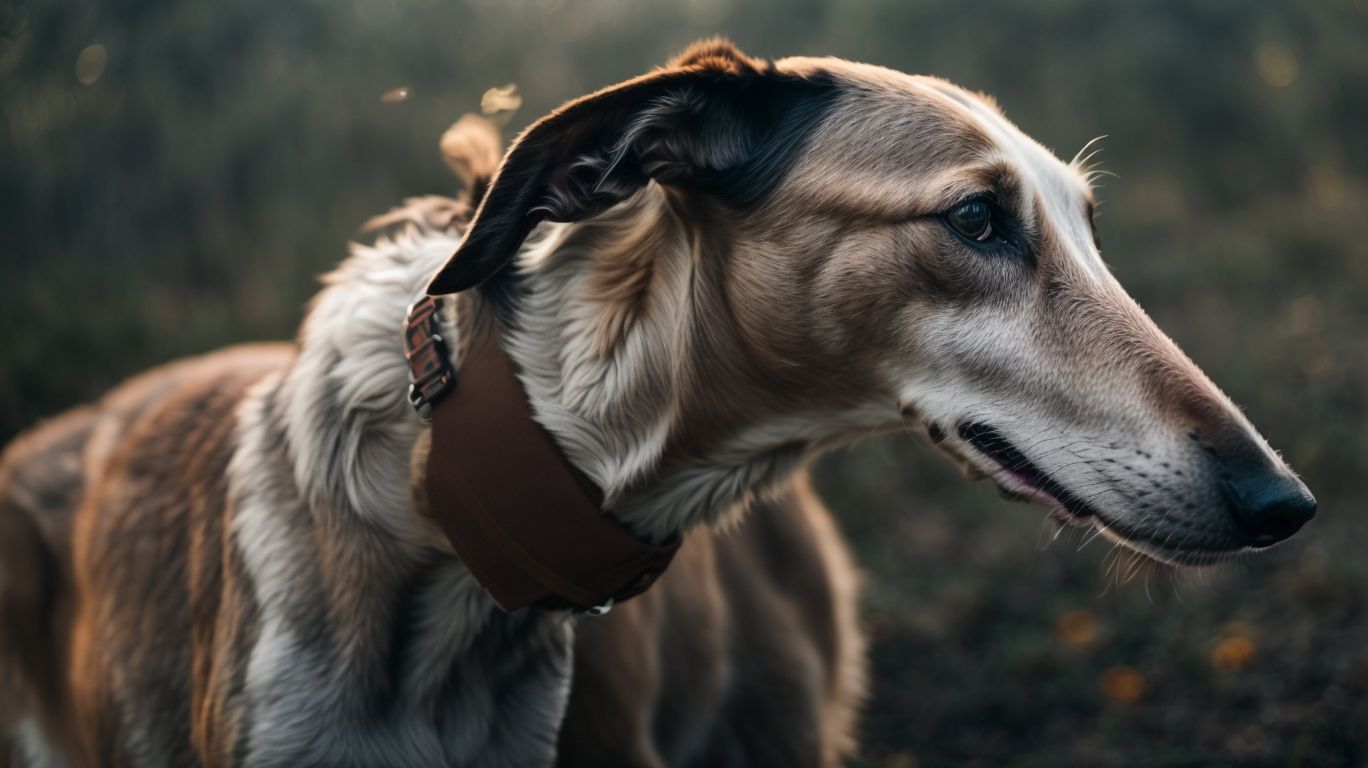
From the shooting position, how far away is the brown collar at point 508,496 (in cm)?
207

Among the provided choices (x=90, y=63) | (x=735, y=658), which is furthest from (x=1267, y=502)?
(x=90, y=63)

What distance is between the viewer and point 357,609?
219 cm

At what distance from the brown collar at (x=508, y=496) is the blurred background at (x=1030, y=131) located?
2.70 ft

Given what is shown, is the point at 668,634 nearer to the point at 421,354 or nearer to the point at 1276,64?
the point at 421,354

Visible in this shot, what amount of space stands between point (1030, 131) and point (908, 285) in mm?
5397

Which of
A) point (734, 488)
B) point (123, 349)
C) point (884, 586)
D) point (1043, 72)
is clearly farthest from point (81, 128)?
point (1043, 72)

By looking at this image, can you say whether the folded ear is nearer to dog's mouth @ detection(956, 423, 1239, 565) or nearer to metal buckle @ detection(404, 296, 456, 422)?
metal buckle @ detection(404, 296, 456, 422)

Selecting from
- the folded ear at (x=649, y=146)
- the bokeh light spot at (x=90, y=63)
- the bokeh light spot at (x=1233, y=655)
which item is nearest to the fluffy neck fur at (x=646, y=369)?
the folded ear at (x=649, y=146)

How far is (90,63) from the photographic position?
5.73 metres

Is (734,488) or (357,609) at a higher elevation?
(734,488)

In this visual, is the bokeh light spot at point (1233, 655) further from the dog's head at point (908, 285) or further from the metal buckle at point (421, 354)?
the metal buckle at point (421, 354)

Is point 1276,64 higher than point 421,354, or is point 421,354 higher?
point 1276,64

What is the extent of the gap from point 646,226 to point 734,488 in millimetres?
541

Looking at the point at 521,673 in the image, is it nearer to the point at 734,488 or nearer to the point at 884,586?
the point at 734,488
